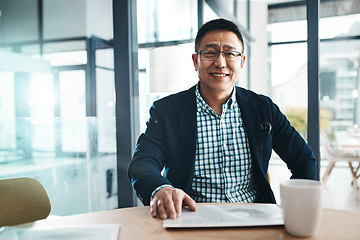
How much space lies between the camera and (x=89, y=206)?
2.73m

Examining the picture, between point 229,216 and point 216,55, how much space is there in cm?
83

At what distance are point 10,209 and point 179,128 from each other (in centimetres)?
75

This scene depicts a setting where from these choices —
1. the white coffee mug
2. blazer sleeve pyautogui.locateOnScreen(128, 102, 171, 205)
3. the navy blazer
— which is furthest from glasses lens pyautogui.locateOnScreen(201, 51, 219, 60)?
the white coffee mug

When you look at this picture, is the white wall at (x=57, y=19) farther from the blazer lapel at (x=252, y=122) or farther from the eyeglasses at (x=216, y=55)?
the blazer lapel at (x=252, y=122)

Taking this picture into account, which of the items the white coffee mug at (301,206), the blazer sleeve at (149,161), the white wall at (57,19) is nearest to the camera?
the white coffee mug at (301,206)

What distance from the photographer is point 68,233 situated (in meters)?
0.74

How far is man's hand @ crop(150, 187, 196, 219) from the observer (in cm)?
83

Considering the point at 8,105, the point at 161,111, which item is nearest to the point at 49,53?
the point at 8,105

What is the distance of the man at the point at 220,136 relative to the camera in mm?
1345

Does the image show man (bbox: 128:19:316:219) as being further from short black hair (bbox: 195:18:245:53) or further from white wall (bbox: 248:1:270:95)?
white wall (bbox: 248:1:270:95)

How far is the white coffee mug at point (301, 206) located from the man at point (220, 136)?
0.65m

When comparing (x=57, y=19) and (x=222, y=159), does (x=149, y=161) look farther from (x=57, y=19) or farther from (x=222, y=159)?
(x=57, y=19)

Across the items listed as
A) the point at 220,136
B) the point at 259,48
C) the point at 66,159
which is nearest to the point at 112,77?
the point at 66,159

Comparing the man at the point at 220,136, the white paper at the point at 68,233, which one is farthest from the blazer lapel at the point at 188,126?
the white paper at the point at 68,233
